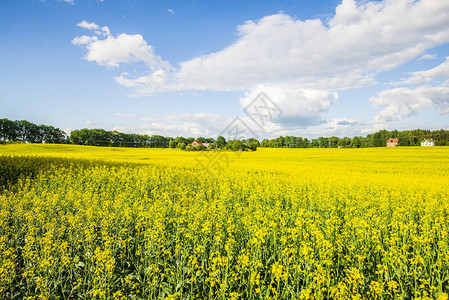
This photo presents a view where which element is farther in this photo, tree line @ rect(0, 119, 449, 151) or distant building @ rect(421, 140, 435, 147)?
tree line @ rect(0, 119, 449, 151)

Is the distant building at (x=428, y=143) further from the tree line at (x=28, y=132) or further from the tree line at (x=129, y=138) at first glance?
the tree line at (x=28, y=132)

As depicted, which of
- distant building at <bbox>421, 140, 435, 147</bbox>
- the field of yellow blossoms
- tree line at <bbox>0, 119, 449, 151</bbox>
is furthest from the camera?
tree line at <bbox>0, 119, 449, 151</bbox>

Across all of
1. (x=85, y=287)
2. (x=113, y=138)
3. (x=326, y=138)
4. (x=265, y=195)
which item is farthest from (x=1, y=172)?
(x=326, y=138)

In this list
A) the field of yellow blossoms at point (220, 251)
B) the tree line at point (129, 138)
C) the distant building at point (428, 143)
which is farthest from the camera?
the tree line at point (129, 138)

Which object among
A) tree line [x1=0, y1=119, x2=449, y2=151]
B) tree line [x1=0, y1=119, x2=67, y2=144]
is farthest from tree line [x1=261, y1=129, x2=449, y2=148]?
tree line [x1=0, y1=119, x2=67, y2=144]

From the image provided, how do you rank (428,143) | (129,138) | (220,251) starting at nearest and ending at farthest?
1. (220,251)
2. (428,143)
3. (129,138)

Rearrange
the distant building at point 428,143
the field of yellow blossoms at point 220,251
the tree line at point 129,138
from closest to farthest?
the field of yellow blossoms at point 220,251 → the distant building at point 428,143 → the tree line at point 129,138

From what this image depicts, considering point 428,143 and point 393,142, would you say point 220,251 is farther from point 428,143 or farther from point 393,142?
point 428,143

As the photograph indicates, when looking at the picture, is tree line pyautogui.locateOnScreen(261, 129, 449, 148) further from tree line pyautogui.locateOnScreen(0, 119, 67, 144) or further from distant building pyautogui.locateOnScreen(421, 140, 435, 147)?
tree line pyautogui.locateOnScreen(0, 119, 67, 144)

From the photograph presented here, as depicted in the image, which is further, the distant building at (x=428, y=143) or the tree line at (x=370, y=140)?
the tree line at (x=370, y=140)

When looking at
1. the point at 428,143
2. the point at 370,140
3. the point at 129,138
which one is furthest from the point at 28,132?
the point at 428,143

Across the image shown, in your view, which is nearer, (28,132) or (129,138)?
(28,132)

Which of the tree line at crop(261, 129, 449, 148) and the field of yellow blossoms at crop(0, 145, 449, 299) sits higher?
the tree line at crop(261, 129, 449, 148)

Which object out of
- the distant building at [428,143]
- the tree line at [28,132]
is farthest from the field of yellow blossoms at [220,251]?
the tree line at [28,132]
